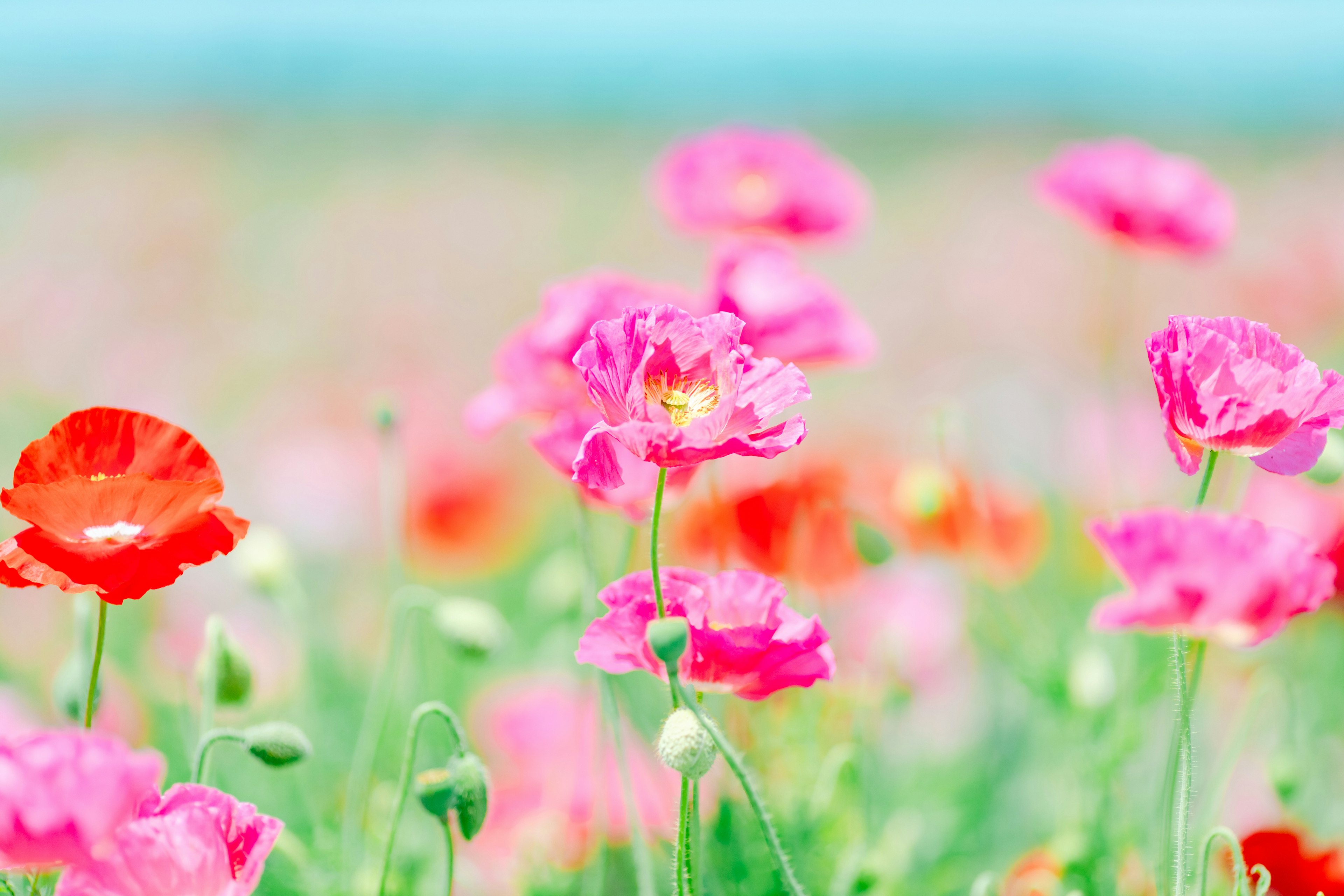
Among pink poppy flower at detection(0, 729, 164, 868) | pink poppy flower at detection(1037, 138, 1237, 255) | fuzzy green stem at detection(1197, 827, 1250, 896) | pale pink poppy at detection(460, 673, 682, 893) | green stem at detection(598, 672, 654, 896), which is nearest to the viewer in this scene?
pink poppy flower at detection(0, 729, 164, 868)

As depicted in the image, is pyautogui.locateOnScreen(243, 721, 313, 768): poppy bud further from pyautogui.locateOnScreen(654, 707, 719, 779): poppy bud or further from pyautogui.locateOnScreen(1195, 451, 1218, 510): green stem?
pyautogui.locateOnScreen(1195, 451, 1218, 510): green stem

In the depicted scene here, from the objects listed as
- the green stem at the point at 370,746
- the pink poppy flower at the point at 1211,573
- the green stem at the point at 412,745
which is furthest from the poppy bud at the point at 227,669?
the pink poppy flower at the point at 1211,573

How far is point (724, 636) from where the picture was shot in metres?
0.83

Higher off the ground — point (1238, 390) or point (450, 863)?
point (1238, 390)

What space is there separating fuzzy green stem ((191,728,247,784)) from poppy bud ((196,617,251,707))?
0.15m

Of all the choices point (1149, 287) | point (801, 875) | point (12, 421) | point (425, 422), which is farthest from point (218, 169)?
point (801, 875)

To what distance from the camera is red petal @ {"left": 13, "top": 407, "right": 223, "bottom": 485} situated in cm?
89

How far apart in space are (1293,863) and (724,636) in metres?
0.66

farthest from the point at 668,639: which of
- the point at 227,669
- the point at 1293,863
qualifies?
the point at 1293,863

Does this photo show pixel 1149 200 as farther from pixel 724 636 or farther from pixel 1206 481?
pixel 724 636

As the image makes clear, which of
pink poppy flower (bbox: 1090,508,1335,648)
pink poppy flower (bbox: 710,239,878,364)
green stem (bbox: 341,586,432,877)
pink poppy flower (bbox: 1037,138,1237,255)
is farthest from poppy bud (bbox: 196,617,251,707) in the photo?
pink poppy flower (bbox: 1037,138,1237,255)

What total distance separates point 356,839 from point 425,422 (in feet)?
5.04

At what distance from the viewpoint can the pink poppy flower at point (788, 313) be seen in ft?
4.05

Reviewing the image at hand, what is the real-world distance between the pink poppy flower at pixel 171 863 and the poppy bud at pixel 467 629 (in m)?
0.39
